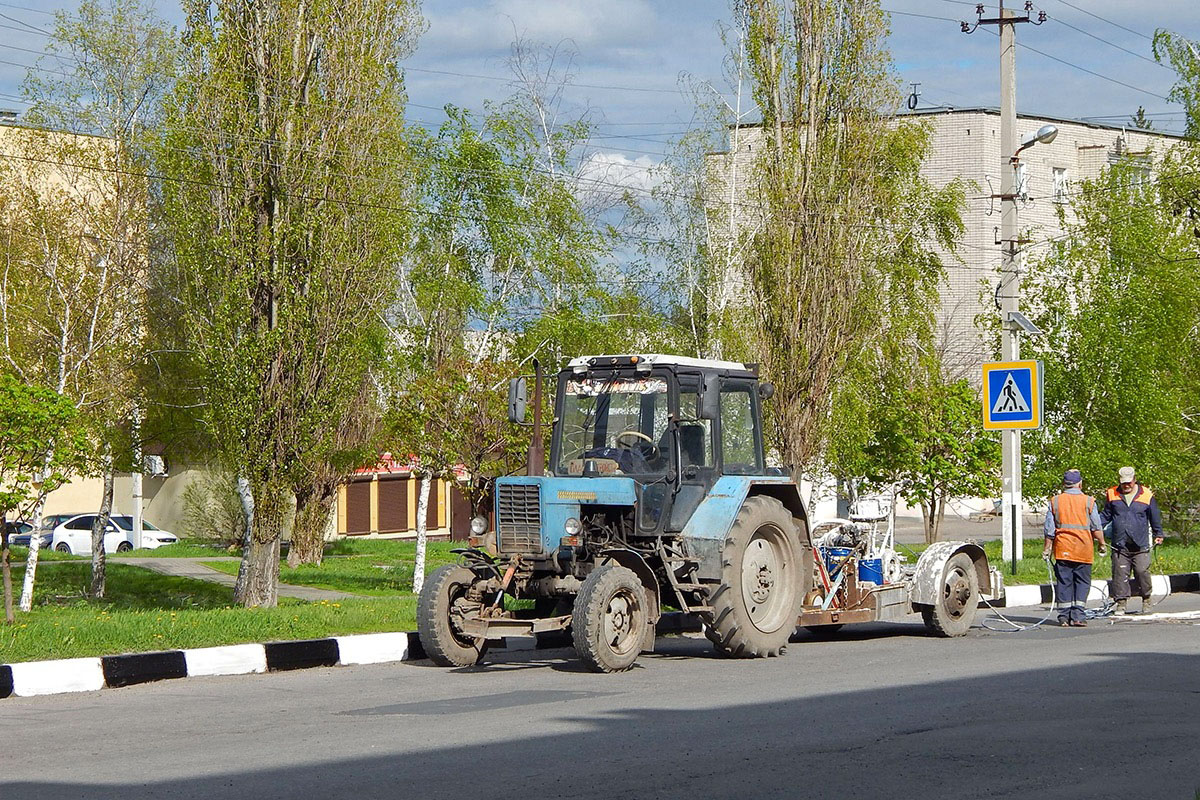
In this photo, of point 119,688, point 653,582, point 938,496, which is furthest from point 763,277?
point 119,688

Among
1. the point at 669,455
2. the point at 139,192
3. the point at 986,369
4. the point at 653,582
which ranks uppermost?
the point at 139,192

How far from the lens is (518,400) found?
495 inches

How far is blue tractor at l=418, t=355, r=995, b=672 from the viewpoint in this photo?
500 inches

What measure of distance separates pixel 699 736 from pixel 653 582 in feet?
12.6

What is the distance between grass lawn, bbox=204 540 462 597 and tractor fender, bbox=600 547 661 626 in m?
12.1

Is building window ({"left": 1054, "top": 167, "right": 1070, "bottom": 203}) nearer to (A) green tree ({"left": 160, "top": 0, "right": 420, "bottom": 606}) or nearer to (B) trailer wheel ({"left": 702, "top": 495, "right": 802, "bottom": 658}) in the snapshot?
(A) green tree ({"left": 160, "top": 0, "right": 420, "bottom": 606})

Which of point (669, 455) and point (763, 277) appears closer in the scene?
point (669, 455)

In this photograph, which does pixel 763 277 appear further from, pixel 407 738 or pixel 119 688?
pixel 407 738

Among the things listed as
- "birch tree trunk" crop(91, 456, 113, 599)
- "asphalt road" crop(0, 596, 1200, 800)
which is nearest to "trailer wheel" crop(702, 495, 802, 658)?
"asphalt road" crop(0, 596, 1200, 800)

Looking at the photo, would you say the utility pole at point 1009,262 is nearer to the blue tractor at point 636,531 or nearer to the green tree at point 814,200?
the green tree at point 814,200

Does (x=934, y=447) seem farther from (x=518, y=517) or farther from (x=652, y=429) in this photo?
(x=518, y=517)

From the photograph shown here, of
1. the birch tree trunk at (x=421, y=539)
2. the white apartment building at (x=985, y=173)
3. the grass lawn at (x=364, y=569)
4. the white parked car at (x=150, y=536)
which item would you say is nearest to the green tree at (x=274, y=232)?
the grass lawn at (x=364, y=569)

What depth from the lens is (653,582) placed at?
12.6 metres

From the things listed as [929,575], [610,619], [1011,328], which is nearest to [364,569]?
[1011,328]
